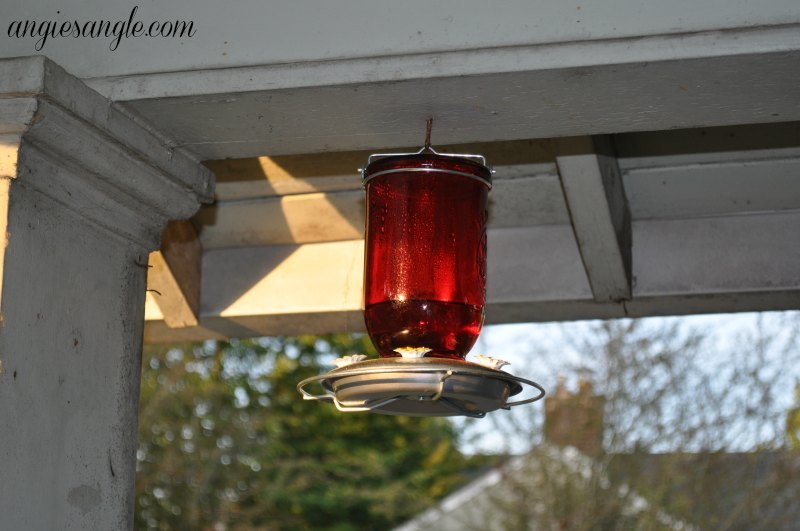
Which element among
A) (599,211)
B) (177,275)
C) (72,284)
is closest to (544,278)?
A: (599,211)

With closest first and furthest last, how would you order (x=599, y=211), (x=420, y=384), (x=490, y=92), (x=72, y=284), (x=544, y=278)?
(x=420, y=384) → (x=490, y=92) → (x=72, y=284) → (x=599, y=211) → (x=544, y=278)

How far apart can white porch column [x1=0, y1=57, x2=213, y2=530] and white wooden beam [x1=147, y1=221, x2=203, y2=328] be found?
1.05m

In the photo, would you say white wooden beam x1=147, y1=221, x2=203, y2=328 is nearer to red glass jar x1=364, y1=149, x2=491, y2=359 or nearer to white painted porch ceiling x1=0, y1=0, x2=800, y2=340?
white painted porch ceiling x1=0, y1=0, x2=800, y2=340

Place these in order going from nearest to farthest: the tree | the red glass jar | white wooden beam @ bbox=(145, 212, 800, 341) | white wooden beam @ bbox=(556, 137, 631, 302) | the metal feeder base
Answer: the metal feeder base
the red glass jar
white wooden beam @ bbox=(556, 137, 631, 302)
white wooden beam @ bbox=(145, 212, 800, 341)
the tree

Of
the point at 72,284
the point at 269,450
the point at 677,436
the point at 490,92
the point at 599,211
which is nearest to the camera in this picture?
the point at 490,92

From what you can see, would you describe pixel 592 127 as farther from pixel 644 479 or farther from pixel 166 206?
pixel 644 479

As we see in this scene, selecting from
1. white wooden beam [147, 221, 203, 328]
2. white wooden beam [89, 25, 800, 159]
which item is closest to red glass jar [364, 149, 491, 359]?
white wooden beam [89, 25, 800, 159]

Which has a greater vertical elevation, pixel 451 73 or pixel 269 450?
pixel 451 73

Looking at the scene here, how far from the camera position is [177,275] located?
11.0 feet

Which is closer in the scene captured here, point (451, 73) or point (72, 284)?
point (451, 73)

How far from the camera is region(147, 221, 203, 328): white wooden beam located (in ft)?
10.9

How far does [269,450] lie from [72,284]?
13.4 metres

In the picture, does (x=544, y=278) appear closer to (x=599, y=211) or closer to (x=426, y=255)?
(x=599, y=211)

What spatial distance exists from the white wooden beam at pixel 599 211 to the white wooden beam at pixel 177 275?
4.09 feet
